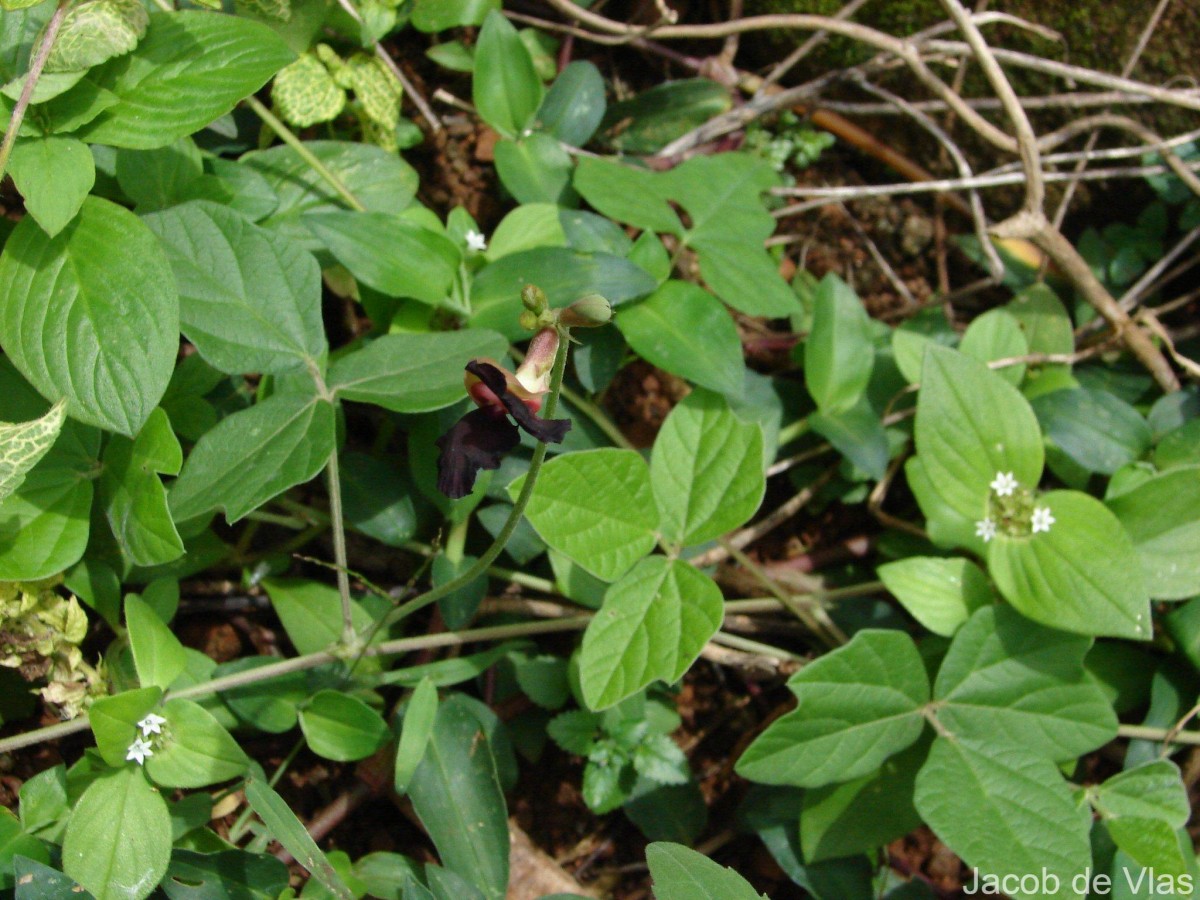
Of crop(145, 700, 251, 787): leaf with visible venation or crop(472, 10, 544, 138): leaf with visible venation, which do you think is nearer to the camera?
crop(145, 700, 251, 787): leaf with visible venation

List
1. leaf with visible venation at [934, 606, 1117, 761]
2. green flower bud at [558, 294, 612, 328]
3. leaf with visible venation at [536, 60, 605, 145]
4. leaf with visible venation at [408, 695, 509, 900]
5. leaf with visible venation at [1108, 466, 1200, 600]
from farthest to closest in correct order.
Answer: leaf with visible venation at [536, 60, 605, 145] < leaf with visible venation at [1108, 466, 1200, 600] < leaf with visible venation at [934, 606, 1117, 761] < leaf with visible venation at [408, 695, 509, 900] < green flower bud at [558, 294, 612, 328]

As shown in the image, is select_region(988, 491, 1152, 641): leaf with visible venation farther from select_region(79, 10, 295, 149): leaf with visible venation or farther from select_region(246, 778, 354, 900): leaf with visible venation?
select_region(79, 10, 295, 149): leaf with visible venation

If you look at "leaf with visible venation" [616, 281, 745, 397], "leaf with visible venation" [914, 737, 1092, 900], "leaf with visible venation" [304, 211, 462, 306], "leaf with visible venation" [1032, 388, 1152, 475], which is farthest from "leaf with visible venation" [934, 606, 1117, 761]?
"leaf with visible venation" [304, 211, 462, 306]

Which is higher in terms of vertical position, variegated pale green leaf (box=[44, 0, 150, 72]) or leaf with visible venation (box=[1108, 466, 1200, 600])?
variegated pale green leaf (box=[44, 0, 150, 72])

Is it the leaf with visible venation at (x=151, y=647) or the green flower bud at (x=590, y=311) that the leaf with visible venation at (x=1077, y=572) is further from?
the leaf with visible venation at (x=151, y=647)

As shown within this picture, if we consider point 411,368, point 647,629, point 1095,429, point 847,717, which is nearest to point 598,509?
point 647,629

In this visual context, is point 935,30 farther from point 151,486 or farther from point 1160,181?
point 151,486
